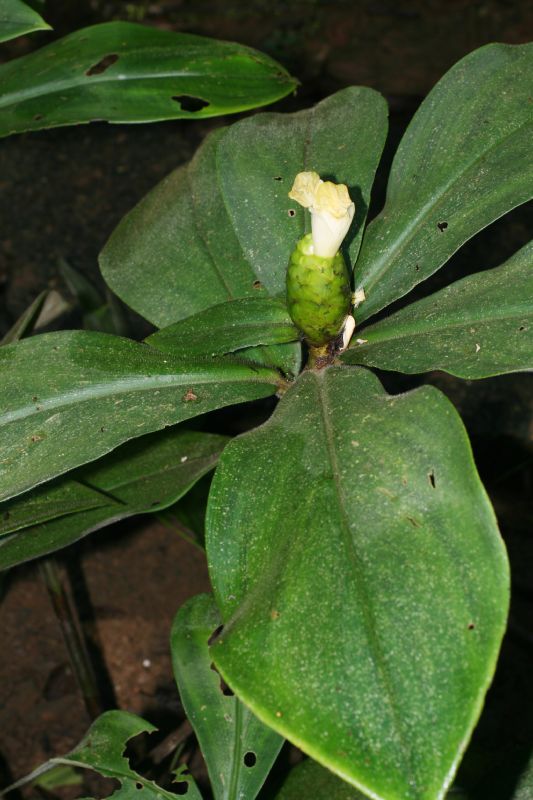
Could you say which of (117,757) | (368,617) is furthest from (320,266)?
(117,757)

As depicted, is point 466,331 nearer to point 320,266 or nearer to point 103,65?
point 320,266

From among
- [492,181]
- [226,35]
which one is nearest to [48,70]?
[492,181]

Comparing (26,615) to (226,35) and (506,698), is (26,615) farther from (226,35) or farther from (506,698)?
(226,35)

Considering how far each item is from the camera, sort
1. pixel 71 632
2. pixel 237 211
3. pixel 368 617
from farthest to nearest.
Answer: pixel 71 632, pixel 237 211, pixel 368 617

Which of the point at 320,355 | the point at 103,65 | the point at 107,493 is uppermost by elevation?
the point at 103,65

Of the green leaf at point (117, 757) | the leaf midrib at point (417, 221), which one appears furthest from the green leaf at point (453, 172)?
the green leaf at point (117, 757)
